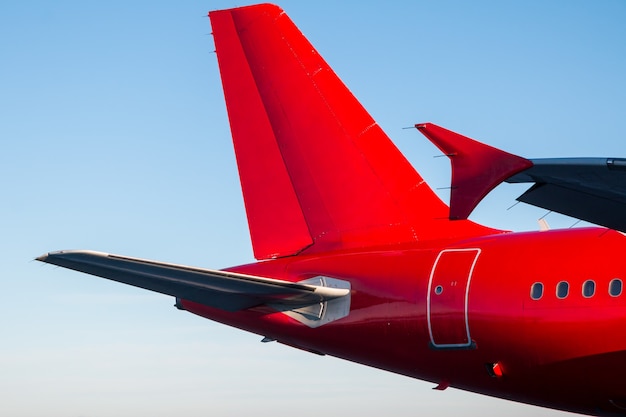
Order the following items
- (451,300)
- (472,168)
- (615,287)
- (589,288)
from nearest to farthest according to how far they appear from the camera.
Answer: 1. (472,168)
2. (615,287)
3. (589,288)
4. (451,300)

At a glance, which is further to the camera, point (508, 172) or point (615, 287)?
point (615, 287)

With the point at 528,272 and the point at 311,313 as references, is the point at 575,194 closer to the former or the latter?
the point at 528,272

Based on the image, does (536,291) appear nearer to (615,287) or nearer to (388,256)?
(615,287)

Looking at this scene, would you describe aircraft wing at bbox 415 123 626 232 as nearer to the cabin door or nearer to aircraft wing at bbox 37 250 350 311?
the cabin door

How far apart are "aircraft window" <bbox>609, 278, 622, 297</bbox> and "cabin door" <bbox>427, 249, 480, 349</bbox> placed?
2.85m

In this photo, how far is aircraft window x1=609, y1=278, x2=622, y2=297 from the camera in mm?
18234

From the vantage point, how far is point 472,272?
20.1 m

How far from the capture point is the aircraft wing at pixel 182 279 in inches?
778

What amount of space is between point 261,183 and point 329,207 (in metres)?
2.24

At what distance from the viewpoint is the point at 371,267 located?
2191 centimetres

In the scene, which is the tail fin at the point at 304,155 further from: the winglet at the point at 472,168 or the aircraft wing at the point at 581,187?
the winglet at the point at 472,168

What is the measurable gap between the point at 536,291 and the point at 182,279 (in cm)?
687

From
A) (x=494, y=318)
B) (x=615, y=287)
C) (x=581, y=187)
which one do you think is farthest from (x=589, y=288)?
(x=581, y=187)

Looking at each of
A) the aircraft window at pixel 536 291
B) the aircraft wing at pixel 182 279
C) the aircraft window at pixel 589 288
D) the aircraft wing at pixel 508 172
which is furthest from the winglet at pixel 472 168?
the aircraft wing at pixel 182 279
